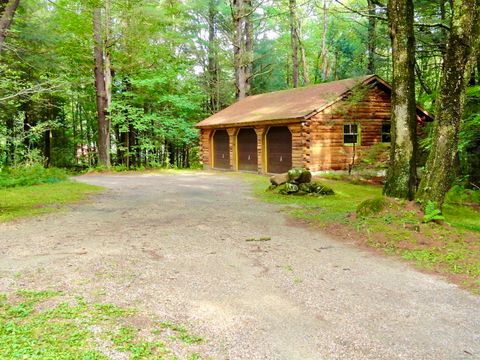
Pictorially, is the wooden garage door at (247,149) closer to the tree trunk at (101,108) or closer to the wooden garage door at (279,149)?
the wooden garage door at (279,149)

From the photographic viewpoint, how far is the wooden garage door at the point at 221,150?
72.9 feet

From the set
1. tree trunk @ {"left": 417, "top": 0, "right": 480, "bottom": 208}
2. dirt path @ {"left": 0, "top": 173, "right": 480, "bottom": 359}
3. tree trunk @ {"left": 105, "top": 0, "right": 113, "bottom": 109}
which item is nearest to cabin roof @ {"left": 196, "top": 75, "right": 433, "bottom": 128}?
tree trunk @ {"left": 105, "top": 0, "right": 113, "bottom": 109}

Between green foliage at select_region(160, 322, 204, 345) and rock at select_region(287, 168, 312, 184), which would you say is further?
rock at select_region(287, 168, 312, 184)

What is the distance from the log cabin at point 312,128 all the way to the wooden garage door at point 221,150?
0.66 metres

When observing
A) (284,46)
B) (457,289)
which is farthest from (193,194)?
(284,46)

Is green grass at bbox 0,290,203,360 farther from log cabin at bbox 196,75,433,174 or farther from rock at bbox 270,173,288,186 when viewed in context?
log cabin at bbox 196,75,433,174

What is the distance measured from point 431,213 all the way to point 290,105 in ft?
41.3

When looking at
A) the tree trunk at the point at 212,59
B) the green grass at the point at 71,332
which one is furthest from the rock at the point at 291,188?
the tree trunk at the point at 212,59

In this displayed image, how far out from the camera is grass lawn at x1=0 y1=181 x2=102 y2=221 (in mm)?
9409

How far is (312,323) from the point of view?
12.1 ft

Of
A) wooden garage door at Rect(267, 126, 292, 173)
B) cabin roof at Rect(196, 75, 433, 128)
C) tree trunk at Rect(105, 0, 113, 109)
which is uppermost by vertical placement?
tree trunk at Rect(105, 0, 113, 109)

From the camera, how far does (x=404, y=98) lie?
771 centimetres

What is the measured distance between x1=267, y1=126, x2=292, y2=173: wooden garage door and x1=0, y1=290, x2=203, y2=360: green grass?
14451 mm

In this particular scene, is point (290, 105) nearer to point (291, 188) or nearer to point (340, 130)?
point (340, 130)
